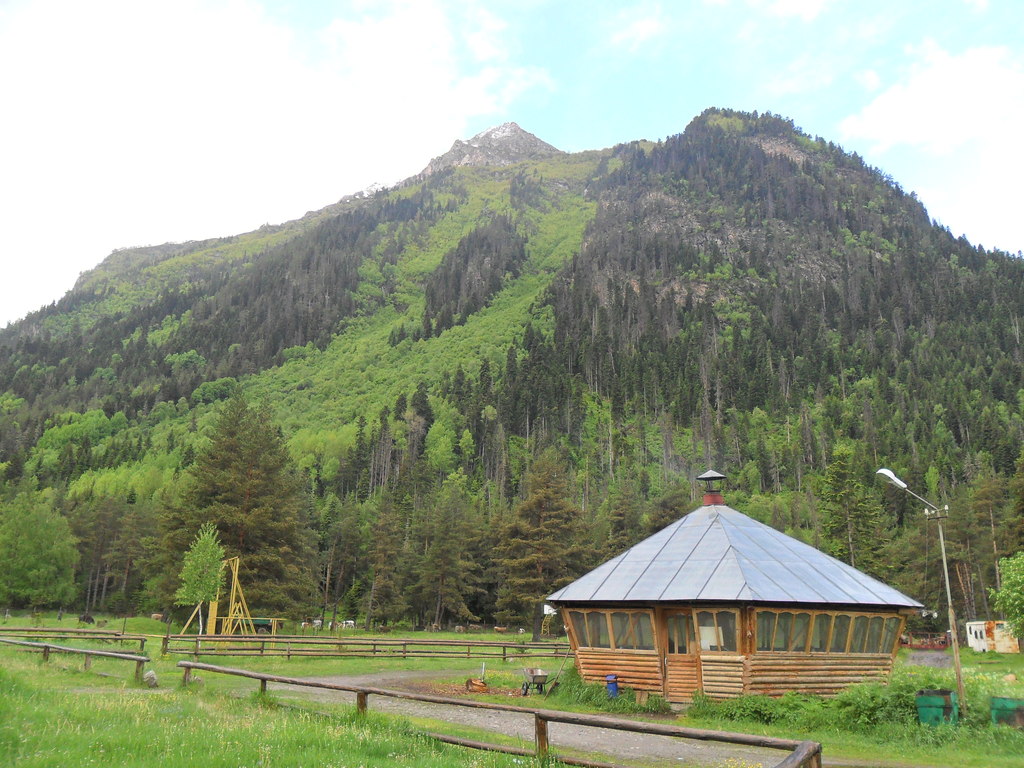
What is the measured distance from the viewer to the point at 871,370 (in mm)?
139875

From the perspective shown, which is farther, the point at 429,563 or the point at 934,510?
the point at 429,563

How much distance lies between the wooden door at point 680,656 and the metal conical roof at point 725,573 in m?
1.05

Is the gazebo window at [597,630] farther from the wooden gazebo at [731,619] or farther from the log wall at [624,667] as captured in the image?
the log wall at [624,667]

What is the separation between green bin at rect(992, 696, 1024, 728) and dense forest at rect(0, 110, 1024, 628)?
33403 millimetres

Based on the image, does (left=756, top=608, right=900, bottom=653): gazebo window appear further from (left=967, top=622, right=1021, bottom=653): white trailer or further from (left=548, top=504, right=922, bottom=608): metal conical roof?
(left=967, top=622, right=1021, bottom=653): white trailer

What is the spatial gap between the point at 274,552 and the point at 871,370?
409 feet

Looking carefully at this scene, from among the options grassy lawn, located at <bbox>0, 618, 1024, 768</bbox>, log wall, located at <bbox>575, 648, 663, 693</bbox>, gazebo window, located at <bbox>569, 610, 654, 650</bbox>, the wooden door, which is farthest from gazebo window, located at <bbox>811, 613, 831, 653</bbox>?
A: gazebo window, located at <bbox>569, 610, 654, 650</bbox>

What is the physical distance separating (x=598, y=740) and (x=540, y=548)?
1511 inches

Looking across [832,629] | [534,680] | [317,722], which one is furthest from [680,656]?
[317,722]

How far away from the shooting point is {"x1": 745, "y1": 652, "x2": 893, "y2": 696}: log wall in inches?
849

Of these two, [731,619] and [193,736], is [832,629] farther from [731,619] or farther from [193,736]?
[193,736]

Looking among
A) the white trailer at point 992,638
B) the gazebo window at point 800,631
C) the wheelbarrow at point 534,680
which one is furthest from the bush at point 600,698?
the white trailer at point 992,638

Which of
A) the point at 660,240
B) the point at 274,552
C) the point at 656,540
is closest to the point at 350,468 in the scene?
the point at 274,552

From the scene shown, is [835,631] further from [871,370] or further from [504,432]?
[871,370]
